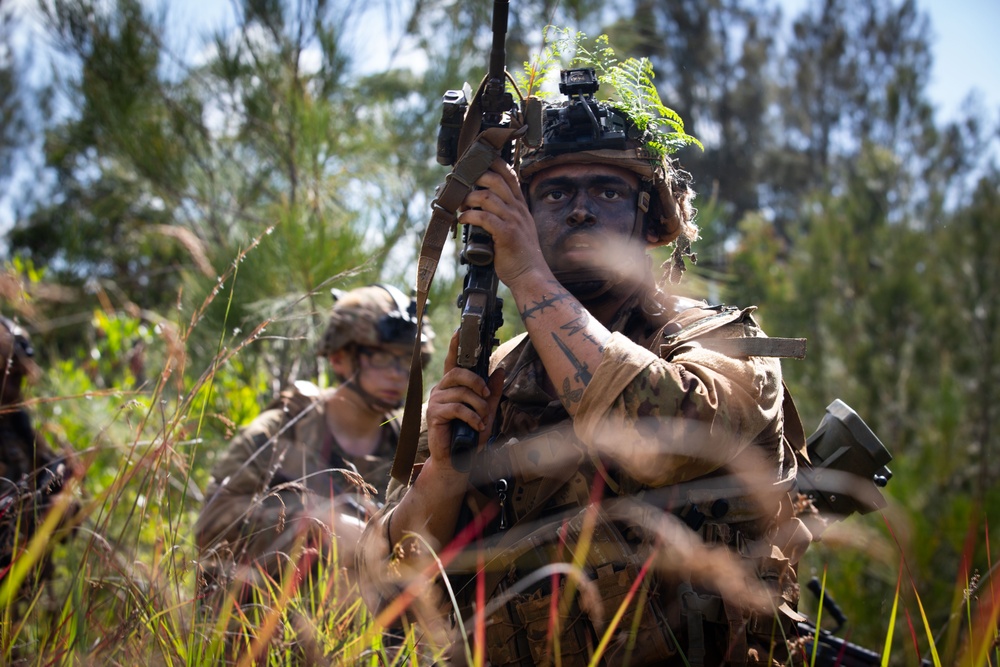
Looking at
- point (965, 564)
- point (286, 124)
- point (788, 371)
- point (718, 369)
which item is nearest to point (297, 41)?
point (286, 124)

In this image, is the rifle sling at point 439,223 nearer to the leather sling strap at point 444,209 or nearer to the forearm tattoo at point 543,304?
the leather sling strap at point 444,209

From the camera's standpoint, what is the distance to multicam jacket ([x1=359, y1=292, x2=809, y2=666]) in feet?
5.48

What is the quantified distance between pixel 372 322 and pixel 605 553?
2301 millimetres

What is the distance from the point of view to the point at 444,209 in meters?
1.88

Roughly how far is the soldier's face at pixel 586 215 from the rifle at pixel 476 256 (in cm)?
30

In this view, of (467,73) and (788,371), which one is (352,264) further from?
(788,371)

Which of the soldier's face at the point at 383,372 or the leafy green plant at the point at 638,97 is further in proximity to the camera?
the soldier's face at the point at 383,372

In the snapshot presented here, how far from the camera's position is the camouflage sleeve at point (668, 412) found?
164 cm

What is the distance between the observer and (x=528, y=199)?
2.33 m

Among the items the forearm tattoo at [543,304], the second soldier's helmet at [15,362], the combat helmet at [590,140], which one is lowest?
the second soldier's helmet at [15,362]

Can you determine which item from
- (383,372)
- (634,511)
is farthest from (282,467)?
(634,511)

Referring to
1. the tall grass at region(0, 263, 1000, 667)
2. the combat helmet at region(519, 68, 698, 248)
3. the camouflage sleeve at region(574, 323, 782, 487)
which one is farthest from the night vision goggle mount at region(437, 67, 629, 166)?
the tall grass at region(0, 263, 1000, 667)

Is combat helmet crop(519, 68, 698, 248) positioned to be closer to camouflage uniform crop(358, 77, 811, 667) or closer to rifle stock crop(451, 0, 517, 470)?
camouflage uniform crop(358, 77, 811, 667)

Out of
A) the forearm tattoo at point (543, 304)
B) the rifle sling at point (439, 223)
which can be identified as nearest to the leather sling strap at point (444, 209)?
the rifle sling at point (439, 223)
